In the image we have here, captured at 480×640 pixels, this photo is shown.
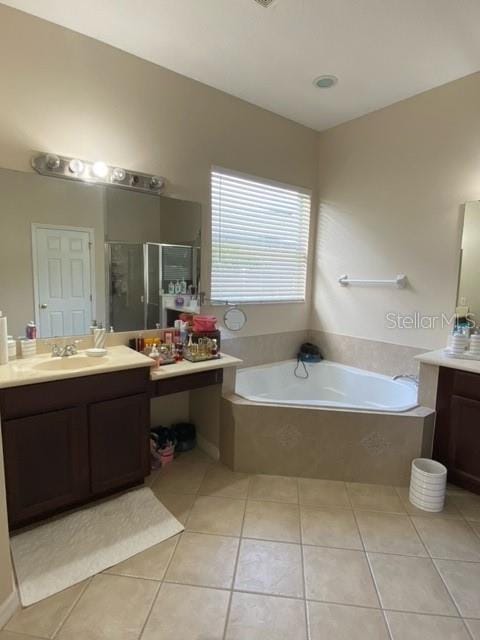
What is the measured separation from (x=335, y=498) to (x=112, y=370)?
157 centimetres

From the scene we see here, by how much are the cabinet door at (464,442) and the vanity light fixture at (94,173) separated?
2502mm

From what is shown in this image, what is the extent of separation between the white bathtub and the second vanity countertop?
2.31ft

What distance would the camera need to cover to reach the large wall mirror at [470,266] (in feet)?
8.44

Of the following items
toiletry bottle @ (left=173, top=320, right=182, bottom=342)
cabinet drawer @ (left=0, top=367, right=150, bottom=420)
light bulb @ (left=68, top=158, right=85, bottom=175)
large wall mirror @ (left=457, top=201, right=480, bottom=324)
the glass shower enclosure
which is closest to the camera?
cabinet drawer @ (left=0, top=367, right=150, bottom=420)

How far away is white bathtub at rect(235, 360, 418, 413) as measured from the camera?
2.96 meters

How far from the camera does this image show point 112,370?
1974 millimetres

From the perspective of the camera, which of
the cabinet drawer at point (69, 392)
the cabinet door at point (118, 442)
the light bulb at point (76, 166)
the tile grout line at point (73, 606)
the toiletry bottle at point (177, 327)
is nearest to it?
the tile grout line at point (73, 606)

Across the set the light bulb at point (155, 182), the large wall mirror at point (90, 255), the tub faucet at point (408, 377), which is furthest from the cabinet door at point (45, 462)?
the tub faucet at point (408, 377)

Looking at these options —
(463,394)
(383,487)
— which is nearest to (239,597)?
(383,487)

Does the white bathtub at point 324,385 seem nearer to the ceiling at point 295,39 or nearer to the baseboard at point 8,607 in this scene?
the baseboard at point 8,607

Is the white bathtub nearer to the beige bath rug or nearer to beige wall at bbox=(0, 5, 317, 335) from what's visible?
beige wall at bbox=(0, 5, 317, 335)

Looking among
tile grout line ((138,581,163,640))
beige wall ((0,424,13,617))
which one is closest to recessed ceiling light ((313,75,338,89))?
beige wall ((0,424,13,617))

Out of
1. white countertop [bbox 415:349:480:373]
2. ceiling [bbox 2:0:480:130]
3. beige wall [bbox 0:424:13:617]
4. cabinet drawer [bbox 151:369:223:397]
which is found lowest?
beige wall [bbox 0:424:13:617]

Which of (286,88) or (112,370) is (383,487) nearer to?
(112,370)
